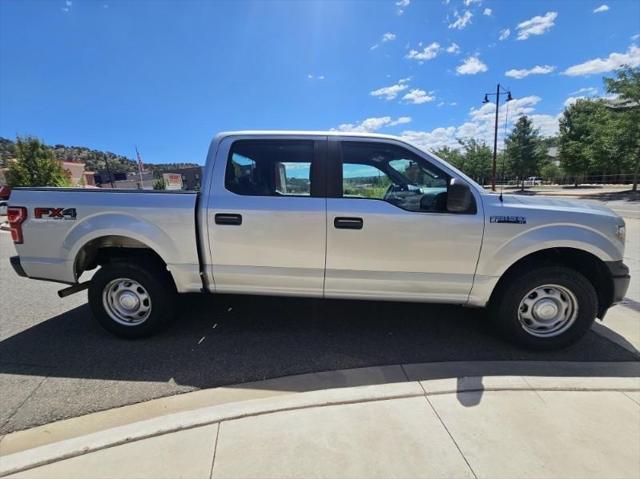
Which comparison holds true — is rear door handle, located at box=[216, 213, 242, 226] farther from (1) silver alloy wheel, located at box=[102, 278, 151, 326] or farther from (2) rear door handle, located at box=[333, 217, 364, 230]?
(1) silver alloy wheel, located at box=[102, 278, 151, 326]

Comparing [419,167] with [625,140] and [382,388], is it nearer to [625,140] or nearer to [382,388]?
[382,388]

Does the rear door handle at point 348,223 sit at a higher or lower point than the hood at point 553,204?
lower

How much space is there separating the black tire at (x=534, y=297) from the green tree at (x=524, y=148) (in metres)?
41.3

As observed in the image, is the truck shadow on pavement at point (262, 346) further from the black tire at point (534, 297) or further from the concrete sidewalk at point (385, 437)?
the concrete sidewalk at point (385, 437)

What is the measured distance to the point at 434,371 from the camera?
9.78ft

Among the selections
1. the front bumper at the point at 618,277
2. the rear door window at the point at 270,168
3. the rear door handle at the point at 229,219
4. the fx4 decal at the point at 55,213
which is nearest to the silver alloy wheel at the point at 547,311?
the front bumper at the point at 618,277

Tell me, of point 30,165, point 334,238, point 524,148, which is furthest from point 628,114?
point 30,165

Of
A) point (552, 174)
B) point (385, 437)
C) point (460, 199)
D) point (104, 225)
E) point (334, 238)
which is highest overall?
point (552, 174)

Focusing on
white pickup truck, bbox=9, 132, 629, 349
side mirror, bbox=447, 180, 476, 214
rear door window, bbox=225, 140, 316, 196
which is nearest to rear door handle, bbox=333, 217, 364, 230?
white pickup truck, bbox=9, 132, 629, 349

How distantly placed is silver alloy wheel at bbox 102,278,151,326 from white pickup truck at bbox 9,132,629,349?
0.01 meters

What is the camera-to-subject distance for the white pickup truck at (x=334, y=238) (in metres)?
3.10

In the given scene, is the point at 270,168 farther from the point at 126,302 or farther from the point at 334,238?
the point at 126,302

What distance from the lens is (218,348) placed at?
3.39 metres

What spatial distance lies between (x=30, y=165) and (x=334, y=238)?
123 feet
